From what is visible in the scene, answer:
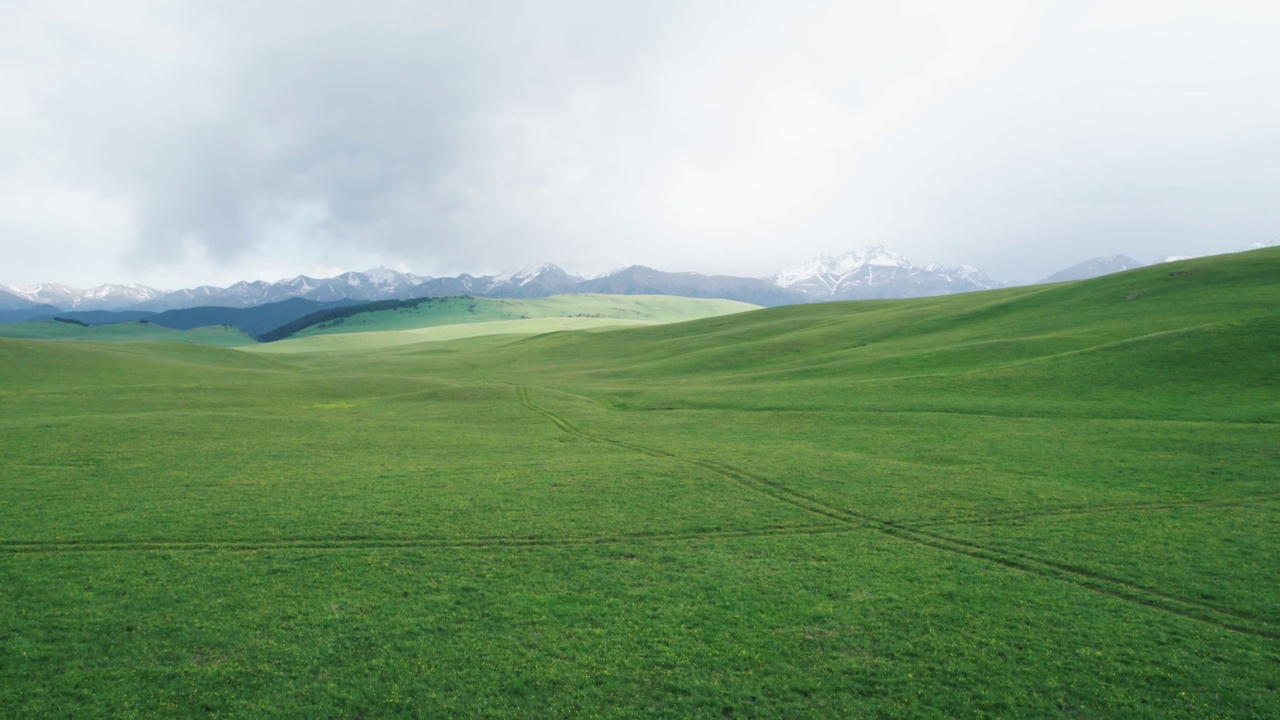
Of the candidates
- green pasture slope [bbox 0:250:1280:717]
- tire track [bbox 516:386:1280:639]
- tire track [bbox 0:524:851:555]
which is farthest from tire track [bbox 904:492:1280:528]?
tire track [bbox 0:524:851:555]

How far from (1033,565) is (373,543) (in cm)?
2237

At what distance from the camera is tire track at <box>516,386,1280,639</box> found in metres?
16.2

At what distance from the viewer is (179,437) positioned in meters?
38.0

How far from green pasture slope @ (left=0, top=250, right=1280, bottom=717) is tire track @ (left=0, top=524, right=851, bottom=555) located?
153 mm

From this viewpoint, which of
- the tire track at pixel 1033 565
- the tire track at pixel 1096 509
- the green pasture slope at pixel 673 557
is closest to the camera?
the green pasture slope at pixel 673 557

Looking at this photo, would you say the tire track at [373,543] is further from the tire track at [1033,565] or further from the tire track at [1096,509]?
the tire track at [1096,509]

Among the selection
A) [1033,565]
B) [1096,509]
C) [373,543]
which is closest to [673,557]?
[373,543]

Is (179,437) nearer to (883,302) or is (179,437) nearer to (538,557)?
(538,557)

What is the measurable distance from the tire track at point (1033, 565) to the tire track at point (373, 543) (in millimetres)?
1852

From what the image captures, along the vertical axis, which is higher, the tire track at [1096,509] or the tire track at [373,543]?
the tire track at [373,543]

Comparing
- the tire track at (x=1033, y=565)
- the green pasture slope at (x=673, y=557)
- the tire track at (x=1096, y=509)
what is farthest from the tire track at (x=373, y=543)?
the tire track at (x=1096, y=509)

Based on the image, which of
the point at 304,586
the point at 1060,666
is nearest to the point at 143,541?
the point at 304,586

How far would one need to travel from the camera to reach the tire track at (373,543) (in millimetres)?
20839

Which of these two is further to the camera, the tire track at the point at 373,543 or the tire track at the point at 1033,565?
the tire track at the point at 373,543
